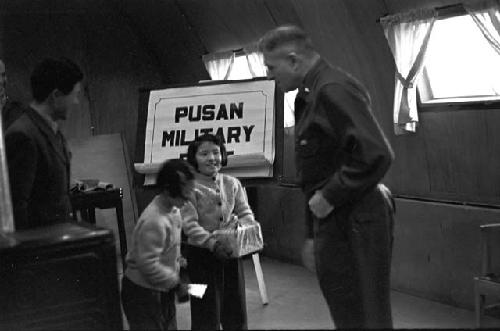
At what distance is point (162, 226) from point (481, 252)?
2.68 metres

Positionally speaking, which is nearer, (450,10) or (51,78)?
(51,78)

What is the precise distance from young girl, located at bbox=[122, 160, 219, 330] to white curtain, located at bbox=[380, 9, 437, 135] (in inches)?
104

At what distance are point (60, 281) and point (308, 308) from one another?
311 cm

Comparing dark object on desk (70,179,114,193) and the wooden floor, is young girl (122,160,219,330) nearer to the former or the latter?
the wooden floor

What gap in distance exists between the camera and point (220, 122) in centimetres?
527

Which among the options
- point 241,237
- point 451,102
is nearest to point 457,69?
point 451,102

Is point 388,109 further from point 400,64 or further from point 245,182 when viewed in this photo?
point 245,182

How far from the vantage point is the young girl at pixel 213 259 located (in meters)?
3.75

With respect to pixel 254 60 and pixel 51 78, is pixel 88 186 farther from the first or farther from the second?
pixel 51 78

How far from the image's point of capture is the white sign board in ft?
16.7

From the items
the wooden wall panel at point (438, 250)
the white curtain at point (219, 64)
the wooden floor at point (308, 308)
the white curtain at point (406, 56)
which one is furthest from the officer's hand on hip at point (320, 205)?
the white curtain at point (219, 64)

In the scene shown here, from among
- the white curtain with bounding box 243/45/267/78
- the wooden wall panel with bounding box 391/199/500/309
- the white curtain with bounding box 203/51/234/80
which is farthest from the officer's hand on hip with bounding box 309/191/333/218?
the white curtain with bounding box 203/51/234/80

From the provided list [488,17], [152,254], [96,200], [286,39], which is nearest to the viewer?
[286,39]

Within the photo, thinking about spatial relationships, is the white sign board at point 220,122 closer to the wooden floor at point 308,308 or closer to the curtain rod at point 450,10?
the wooden floor at point 308,308
